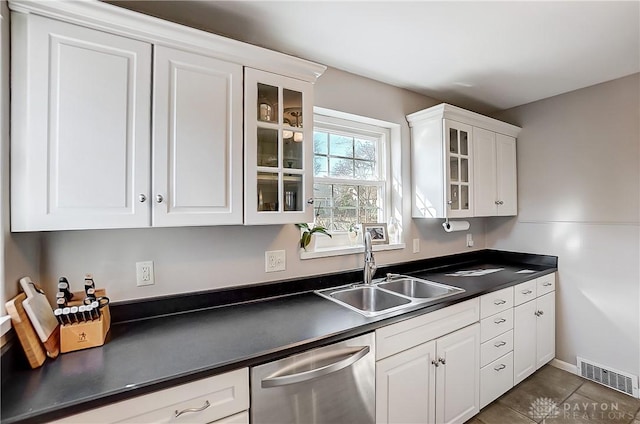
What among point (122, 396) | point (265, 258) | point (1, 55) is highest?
point (1, 55)

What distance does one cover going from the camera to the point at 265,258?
5.82ft

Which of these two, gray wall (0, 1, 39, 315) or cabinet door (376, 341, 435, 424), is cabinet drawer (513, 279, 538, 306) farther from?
gray wall (0, 1, 39, 315)

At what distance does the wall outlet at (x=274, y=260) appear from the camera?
1.78 m

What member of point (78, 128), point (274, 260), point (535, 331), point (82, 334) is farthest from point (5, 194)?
point (535, 331)

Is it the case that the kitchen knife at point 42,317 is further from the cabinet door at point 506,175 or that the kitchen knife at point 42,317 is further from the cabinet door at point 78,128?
the cabinet door at point 506,175

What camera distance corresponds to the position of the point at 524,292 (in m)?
2.24

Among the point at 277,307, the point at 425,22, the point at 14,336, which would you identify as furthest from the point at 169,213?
the point at 425,22

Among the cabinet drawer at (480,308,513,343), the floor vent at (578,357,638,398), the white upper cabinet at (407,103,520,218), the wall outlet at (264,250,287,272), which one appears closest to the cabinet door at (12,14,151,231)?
the wall outlet at (264,250,287,272)

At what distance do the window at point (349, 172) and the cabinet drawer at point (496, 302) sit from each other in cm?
91

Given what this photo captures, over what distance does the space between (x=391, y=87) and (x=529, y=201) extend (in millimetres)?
1692

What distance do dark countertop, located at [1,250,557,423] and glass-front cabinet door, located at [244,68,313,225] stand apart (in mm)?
491

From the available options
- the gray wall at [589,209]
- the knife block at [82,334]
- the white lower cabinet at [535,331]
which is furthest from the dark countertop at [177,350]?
the gray wall at [589,209]

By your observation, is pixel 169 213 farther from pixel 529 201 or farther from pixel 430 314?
pixel 529 201

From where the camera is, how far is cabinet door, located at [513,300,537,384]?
86.0 inches
